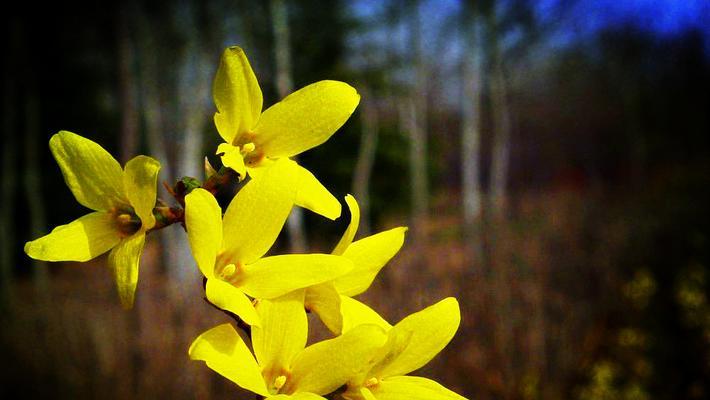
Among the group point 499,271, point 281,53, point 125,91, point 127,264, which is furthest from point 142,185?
point 125,91

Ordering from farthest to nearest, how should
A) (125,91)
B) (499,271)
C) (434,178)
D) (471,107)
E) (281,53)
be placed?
1. (434,178)
2. (471,107)
3. (125,91)
4. (281,53)
5. (499,271)

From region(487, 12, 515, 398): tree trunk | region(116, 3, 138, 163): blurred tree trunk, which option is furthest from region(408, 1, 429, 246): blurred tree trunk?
region(116, 3, 138, 163): blurred tree trunk

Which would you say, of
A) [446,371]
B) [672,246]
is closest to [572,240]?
[672,246]

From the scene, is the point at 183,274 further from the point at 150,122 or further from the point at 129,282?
the point at 129,282

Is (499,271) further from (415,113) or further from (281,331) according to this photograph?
(415,113)

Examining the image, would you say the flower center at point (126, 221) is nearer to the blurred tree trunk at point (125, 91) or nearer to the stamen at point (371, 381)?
the stamen at point (371, 381)

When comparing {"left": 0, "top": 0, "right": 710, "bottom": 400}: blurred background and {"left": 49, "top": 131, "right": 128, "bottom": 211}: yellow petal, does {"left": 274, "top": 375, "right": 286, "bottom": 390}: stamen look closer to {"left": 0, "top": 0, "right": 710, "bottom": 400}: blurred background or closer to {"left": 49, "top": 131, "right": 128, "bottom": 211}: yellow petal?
{"left": 49, "top": 131, "right": 128, "bottom": 211}: yellow petal
